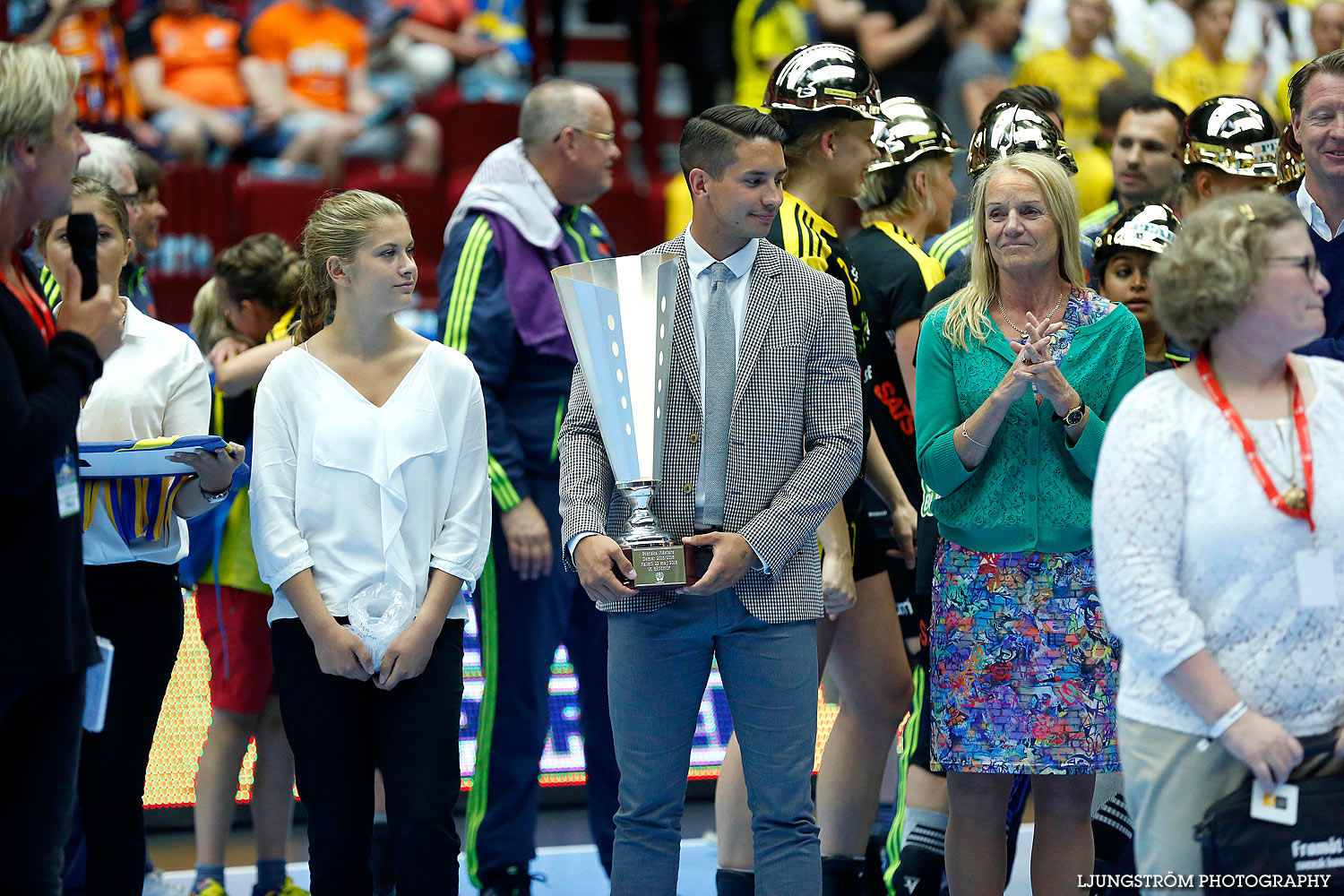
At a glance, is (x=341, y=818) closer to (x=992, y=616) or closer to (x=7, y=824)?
(x=7, y=824)

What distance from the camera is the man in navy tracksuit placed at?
3717 mm

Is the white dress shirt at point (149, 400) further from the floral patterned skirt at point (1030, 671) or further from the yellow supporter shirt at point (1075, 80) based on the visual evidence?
the yellow supporter shirt at point (1075, 80)

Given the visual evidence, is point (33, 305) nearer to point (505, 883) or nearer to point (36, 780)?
point (36, 780)

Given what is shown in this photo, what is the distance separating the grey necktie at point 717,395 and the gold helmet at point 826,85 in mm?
769

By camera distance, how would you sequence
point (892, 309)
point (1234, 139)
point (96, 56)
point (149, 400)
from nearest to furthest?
point (149, 400), point (892, 309), point (1234, 139), point (96, 56)

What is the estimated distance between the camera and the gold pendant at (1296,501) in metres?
2.15

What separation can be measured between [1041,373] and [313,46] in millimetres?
5314

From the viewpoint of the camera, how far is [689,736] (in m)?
2.88

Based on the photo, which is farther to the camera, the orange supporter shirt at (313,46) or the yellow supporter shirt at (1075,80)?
the orange supporter shirt at (313,46)

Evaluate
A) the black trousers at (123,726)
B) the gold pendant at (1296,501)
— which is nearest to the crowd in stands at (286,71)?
the black trousers at (123,726)

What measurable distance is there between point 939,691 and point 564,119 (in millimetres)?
1789

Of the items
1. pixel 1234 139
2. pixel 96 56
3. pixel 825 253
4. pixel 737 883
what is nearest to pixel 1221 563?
pixel 825 253

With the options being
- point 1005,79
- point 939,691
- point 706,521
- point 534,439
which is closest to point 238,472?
point 534,439

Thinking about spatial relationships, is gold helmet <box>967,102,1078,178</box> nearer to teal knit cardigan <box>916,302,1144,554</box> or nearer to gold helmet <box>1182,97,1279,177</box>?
gold helmet <box>1182,97,1279,177</box>
